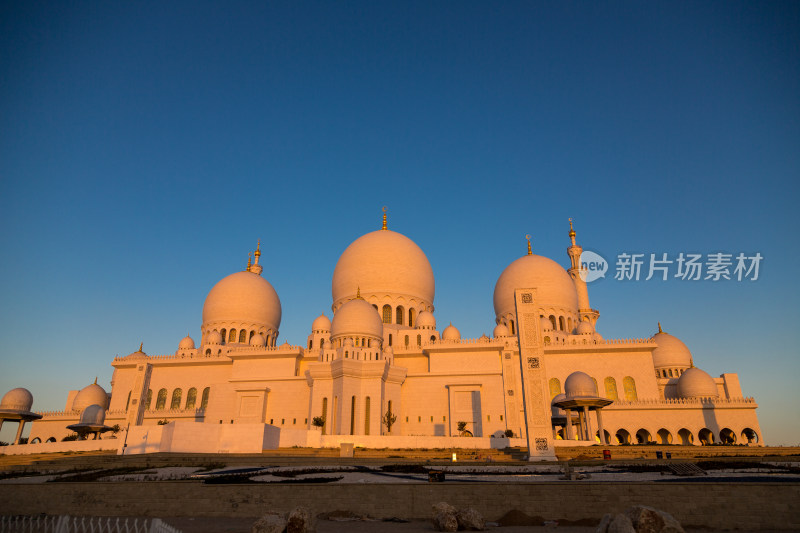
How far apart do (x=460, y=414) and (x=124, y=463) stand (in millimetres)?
19818

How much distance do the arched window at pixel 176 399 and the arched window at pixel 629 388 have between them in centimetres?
3304

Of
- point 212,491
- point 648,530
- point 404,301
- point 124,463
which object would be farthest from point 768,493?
point 404,301

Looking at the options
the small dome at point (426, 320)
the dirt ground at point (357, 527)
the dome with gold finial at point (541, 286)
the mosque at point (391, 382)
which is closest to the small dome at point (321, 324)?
the mosque at point (391, 382)

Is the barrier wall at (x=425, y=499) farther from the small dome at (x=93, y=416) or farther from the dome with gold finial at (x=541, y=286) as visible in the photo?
the dome with gold finial at (x=541, y=286)

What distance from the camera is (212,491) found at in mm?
9797

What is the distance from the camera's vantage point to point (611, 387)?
1355 inches

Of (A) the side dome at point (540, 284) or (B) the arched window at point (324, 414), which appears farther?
(A) the side dome at point (540, 284)

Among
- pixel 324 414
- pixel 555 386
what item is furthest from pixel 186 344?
pixel 555 386

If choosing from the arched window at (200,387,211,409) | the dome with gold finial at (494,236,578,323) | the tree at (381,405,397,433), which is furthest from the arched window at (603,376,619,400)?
the arched window at (200,387,211,409)

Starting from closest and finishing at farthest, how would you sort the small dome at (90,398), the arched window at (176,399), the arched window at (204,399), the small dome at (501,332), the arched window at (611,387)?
the arched window at (611,387)
the small dome at (501,332)
the arched window at (204,399)
the arched window at (176,399)
the small dome at (90,398)

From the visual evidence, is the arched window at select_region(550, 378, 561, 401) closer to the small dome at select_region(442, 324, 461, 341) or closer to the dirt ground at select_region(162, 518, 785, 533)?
the small dome at select_region(442, 324, 461, 341)

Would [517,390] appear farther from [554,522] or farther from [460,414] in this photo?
[554,522]

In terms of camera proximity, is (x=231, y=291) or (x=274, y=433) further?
(x=231, y=291)

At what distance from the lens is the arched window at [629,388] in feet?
111
